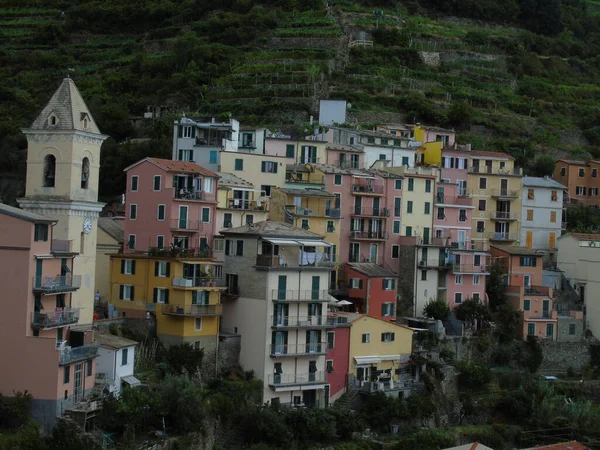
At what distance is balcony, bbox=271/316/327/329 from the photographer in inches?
2341

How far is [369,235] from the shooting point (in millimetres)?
72562

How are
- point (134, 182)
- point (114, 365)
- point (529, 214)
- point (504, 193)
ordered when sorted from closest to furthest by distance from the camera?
1. point (114, 365)
2. point (134, 182)
3. point (504, 193)
4. point (529, 214)

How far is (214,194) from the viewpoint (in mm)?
65625

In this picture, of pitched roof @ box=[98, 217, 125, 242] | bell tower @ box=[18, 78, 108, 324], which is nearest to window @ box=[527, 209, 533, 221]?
pitched roof @ box=[98, 217, 125, 242]

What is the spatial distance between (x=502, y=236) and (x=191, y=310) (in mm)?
29676

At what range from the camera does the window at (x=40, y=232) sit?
4975 centimetres

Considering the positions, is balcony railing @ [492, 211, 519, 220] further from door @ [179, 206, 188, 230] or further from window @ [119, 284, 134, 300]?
window @ [119, 284, 134, 300]

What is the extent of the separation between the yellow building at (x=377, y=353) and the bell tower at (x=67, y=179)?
1470cm

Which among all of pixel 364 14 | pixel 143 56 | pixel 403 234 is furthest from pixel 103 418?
pixel 364 14

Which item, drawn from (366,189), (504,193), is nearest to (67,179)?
(366,189)

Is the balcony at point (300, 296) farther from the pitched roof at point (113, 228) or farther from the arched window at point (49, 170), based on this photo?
the arched window at point (49, 170)

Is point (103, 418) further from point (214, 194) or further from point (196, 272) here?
point (214, 194)

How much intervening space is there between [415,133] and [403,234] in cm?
1412

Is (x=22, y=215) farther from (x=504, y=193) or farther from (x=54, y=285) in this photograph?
(x=504, y=193)
